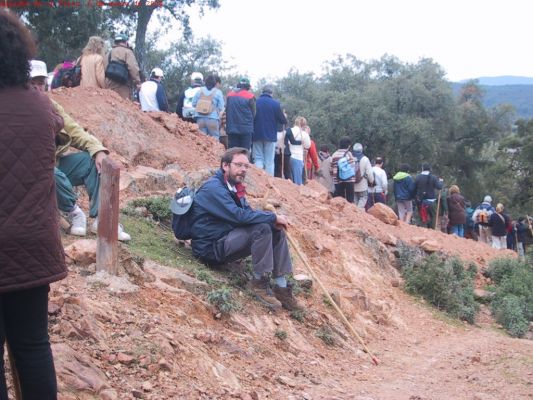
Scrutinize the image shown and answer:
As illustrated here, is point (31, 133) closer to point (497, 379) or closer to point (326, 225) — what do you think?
point (497, 379)

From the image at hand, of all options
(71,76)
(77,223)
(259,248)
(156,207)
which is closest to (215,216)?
(259,248)

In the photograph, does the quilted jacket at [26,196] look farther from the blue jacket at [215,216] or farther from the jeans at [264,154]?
the jeans at [264,154]

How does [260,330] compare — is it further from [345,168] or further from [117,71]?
[345,168]

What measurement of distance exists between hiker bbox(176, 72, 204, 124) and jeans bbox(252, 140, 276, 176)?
1.25 meters

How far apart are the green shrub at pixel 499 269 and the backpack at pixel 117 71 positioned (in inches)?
270

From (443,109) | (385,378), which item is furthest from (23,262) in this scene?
(443,109)

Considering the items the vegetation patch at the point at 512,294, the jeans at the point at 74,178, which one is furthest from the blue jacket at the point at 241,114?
the jeans at the point at 74,178

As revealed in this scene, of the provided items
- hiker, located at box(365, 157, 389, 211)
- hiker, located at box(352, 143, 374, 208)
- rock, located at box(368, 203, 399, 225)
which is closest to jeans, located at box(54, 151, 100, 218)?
rock, located at box(368, 203, 399, 225)

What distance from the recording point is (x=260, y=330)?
237 inches

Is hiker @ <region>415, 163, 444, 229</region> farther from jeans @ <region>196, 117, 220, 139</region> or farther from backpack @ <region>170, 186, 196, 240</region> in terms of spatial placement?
backpack @ <region>170, 186, 196, 240</region>

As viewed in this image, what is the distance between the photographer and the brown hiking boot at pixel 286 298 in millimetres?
6738

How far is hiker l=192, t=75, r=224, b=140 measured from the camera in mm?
11672

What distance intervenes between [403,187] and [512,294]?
438 centimetres

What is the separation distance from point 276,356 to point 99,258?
161cm
